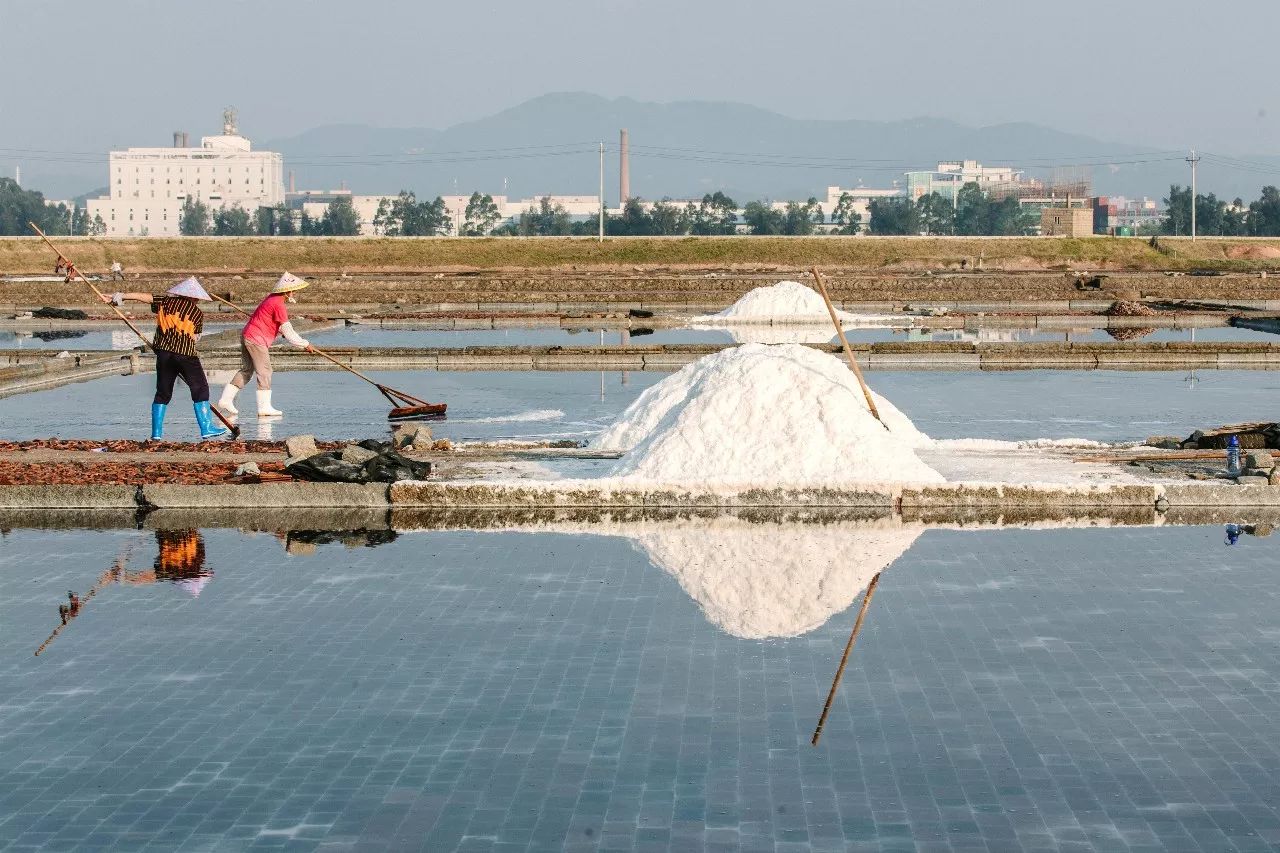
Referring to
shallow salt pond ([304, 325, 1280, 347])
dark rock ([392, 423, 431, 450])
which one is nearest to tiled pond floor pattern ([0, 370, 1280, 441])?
dark rock ([392, 423, 431, 450])

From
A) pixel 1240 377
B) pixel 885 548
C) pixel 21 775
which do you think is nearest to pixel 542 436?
pixel 885 548

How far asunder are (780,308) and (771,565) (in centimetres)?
2572

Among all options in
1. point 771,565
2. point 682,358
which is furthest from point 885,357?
point 771,565

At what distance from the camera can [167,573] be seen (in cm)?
1058

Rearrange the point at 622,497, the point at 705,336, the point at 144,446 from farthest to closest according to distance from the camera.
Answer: the point at 705,336, the point at 144,446, the point at 622,497

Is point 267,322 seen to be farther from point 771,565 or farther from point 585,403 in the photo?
A: point 771,565

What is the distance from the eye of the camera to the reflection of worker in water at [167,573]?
973 cm

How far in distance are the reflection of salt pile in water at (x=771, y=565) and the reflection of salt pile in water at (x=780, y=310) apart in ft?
75.9

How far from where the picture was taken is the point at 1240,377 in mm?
23844

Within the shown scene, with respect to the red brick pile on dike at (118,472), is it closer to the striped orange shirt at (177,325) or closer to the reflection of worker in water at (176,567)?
the reflection of worker in water at (176,567)

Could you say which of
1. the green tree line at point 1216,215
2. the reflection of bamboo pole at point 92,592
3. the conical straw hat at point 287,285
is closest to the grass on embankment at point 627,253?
the green tree line at point 1216,215

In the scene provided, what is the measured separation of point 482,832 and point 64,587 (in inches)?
198

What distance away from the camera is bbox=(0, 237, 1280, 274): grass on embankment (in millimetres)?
78250

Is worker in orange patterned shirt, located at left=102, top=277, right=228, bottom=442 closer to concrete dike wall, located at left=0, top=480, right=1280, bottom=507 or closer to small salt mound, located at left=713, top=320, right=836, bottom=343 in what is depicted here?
concrete dike wall, located at left=0, top=480, right=1280, bottom=507
